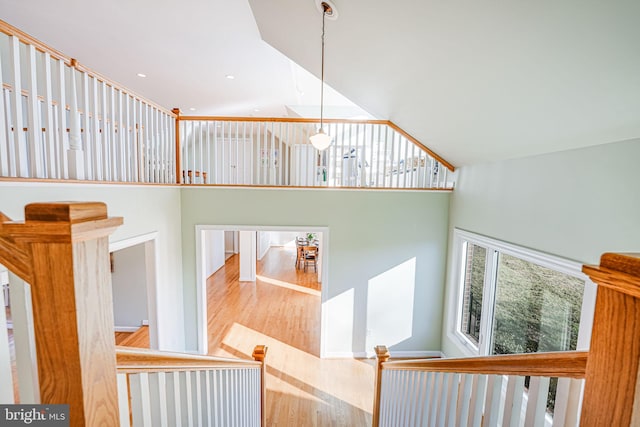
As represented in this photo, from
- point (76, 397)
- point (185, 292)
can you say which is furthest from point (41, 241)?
point (185, 292)

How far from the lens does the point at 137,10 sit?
9.93ft

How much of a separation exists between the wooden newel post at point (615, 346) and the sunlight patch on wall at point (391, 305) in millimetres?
3657

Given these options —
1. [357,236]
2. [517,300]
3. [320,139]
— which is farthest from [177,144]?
[517,300]

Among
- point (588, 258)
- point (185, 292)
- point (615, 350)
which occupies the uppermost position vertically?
point (615, 350)

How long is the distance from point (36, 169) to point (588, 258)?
3922 millimetres

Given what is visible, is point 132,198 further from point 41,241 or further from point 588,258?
point 588,258

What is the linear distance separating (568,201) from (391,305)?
270 cm

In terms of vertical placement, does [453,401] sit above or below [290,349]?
above

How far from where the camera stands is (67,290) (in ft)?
1.70

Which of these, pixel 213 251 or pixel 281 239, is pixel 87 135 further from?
pixel 281 239

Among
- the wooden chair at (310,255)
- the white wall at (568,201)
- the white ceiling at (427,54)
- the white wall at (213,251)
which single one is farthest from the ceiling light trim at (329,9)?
the wooden chair at (310,255)

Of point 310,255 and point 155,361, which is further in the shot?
point 310,255

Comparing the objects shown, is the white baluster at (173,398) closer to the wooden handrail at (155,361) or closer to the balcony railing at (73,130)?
the wooden handrail at (155,361)

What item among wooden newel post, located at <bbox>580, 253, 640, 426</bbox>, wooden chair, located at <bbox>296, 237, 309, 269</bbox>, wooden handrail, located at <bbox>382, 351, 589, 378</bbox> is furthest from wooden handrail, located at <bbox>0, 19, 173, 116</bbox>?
wooden chair, located at <bbox>296, 237, 309, 269</bbox>
